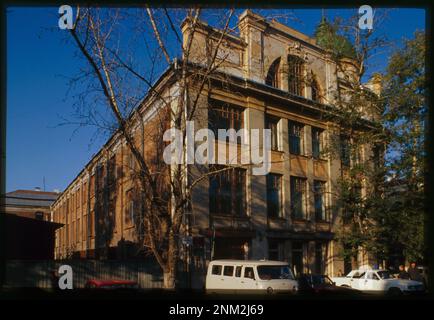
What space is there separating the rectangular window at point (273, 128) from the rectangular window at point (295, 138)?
536 mm

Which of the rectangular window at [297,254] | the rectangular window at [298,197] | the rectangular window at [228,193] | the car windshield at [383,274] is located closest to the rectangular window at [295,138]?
the rectangular window at [298,197]

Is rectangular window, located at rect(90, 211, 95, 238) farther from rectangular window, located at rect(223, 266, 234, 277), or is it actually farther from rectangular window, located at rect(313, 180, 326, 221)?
rectangular window, located at rect(313, 180, 326, 221)

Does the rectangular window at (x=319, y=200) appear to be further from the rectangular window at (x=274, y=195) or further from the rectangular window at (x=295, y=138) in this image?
the rectangular window at (x=295, y=138)

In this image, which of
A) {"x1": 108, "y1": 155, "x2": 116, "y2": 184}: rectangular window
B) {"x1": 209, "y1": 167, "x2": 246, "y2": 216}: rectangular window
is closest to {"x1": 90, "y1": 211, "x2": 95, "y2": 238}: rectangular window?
{"x1": 108, "y1": 155, "x2": 116, "y2": 184}: rectangular window

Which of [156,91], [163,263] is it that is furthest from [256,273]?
[156,91]

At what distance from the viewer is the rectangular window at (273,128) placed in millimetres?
17375

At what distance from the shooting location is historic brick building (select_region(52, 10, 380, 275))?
15.0 m

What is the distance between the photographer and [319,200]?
16500 millimetres

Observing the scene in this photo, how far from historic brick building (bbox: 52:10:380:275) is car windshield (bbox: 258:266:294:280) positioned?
344cm

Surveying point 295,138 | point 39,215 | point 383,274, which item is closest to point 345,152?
point 295,138

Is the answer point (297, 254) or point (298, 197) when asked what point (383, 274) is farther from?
point (298, 197)

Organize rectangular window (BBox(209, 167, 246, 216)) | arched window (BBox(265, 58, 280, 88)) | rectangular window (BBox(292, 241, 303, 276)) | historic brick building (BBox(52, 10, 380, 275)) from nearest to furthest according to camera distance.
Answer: historic brick building (BBox(52, 10, 380, 275)), rectangular window (BBox(209, 167, 246, 216)), rectangular window (BBox(292, 241, 303, 276)), arched window (BBox(265, 58, 280, 88))

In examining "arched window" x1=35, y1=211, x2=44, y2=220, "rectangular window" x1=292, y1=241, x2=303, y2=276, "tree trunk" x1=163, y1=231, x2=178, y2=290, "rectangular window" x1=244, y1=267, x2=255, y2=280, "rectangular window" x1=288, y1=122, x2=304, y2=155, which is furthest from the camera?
"rectangular window" x1=292, y1=241, x2=303, y2=276

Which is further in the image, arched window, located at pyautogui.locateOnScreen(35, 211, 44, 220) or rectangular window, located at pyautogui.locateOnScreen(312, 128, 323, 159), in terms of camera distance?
rectangular window, located at pyautogui.locateOnScreen(312, 128, 323, 159)
